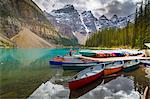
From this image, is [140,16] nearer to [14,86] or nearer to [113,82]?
[113,82]

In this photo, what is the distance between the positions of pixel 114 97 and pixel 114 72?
1450cm

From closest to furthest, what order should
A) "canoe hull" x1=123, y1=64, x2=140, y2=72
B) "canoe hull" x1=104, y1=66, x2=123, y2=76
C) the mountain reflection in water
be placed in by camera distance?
the mountain reflection in water → "canoe hull" x1=104, y1=66, x2=123, y2=76 → "canoe hull" x1=123, y1=64, x2=140, y2=72

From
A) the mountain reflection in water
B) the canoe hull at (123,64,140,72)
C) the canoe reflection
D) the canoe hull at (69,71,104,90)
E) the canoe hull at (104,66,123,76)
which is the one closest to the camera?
the mountain reflection in water

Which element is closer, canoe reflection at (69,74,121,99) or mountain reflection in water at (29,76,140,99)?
mountain reflection in water at (29,76,140,99)

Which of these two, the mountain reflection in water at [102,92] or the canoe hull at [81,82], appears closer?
the mountain reflection in water at [102,92]

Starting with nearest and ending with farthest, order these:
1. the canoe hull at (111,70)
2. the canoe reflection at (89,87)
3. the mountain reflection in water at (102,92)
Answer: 1. the mountain reflection in water at (102,92)
2. the canoe reflection at (89,87)
3. the canoe hull at (111,70)

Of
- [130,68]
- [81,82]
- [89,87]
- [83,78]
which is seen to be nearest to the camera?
[81,82]

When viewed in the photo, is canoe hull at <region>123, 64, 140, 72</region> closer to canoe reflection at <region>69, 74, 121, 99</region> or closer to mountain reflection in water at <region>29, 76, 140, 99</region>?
canoe reflection at <region>69, 74, 121, 99</region>

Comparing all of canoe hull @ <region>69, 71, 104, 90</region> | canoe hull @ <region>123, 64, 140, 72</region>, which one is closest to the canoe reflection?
canoe hull @ <region>69, 71, 104, 90</region>

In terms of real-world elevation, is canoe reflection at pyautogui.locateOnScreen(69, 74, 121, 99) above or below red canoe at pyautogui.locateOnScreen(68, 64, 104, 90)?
below

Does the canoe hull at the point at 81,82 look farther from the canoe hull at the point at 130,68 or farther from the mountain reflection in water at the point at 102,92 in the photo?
the canoe hull at the point at 130,68

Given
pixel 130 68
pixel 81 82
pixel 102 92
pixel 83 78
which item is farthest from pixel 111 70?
pixel 102 92

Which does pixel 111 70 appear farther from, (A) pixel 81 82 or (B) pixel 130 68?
(A) pixel 81 82

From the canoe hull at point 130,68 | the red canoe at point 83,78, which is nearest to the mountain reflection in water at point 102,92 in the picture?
the red canoe at point 83,78
